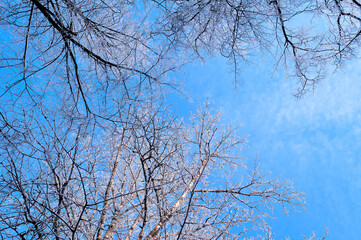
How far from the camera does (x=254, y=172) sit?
6.88 metres

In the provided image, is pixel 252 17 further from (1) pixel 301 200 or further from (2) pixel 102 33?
(1) pixel 301 200

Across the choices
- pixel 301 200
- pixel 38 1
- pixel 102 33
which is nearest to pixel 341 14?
pixel 102 33

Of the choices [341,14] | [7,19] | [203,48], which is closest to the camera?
[7,19]

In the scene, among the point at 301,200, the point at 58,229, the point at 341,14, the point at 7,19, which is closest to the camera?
the point at 58,229

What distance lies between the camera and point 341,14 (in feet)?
11.4

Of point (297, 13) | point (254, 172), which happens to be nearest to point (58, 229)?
point (297, 13)

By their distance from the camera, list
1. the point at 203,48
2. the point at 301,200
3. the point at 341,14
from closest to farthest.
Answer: the point at 341,14 < the point at 203,48 < the point at 301,200

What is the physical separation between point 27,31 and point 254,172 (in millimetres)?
5604

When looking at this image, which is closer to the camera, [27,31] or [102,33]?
[27,31]

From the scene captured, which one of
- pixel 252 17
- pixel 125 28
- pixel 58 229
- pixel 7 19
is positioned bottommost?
pixel 58 229

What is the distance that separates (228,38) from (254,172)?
4.19 m

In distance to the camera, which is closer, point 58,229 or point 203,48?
point 58,229

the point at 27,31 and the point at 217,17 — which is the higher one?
the point at 217,17

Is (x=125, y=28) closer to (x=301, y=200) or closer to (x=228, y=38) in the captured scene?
(x=228, y=38)
